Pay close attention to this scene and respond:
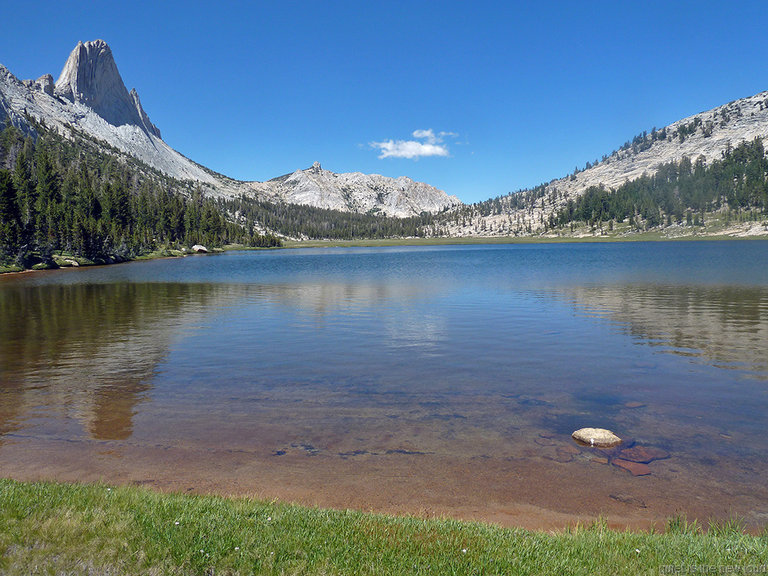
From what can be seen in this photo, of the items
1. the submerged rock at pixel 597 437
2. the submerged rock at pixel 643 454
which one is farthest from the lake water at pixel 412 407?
the submerged rock at pixel 597 437

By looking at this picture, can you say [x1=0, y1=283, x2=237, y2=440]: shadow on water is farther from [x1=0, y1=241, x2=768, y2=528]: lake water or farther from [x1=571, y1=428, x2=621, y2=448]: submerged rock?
[x1=571, y1=428, x2=621, y2=448]: submerged rock

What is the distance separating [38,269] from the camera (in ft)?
337

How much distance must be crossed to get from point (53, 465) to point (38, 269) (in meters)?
113

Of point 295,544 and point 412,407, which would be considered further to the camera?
point 412,407

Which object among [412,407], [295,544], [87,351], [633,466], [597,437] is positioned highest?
[295,544]

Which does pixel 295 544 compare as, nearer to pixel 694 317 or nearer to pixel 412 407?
pixel 412 407

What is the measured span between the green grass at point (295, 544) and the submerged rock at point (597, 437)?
14.7ft

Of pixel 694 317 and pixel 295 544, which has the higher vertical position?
pixel 295 544

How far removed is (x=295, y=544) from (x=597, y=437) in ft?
32.2

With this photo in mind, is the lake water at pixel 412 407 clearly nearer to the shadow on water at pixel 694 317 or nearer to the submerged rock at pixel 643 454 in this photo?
the submerged rock at pixel 643 454

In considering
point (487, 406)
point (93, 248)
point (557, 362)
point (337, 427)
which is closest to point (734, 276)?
point (557, 362)

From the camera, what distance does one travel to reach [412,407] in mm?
17219

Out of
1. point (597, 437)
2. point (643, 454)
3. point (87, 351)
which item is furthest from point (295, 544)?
point (87, 351)

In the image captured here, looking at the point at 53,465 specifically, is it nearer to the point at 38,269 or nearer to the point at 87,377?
the point at 87,377
